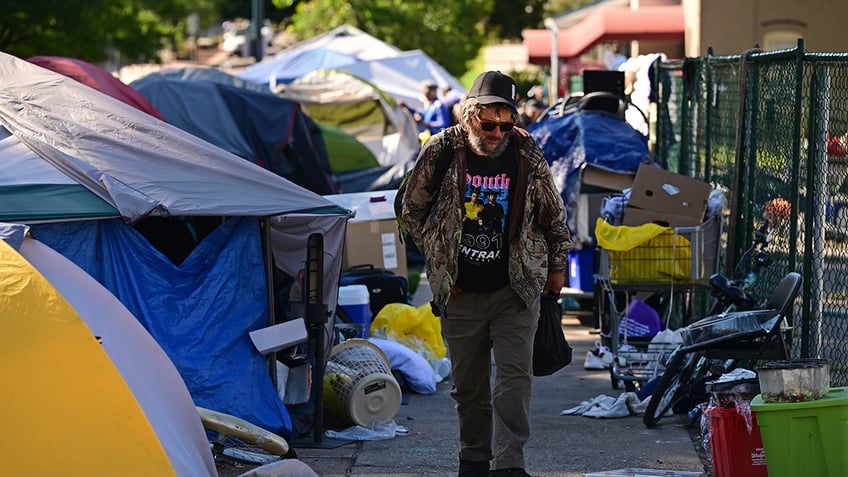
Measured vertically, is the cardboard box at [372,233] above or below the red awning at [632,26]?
below

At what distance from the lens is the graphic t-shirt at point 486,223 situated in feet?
19.3

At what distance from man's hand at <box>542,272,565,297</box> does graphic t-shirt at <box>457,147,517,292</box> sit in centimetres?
26

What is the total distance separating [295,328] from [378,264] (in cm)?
403

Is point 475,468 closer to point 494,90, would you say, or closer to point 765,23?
point 494,90

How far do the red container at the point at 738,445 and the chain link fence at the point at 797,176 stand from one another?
145 centimetres

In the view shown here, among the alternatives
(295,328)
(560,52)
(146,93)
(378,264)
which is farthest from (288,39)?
(295,328)

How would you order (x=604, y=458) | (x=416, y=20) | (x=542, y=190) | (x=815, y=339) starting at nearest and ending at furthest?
(x=542, y=190)
(x=604, y=458)
(x=815, y=339)
(x=416, y=20)

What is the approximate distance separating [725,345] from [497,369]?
1.60 metres

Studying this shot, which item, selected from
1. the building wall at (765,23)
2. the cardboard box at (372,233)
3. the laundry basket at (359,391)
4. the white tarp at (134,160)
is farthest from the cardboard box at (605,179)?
the building wall at (765,23)

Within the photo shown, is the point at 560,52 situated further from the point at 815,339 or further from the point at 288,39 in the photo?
the point at 288,39

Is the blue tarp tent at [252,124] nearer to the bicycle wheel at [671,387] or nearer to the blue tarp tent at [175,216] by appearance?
the blue tarp tent at [175,216]

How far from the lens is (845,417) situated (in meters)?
5.26

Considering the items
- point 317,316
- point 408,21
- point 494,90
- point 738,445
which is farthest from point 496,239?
point 408,21

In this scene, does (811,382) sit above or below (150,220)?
below
